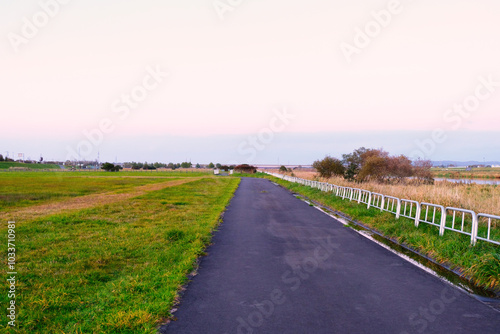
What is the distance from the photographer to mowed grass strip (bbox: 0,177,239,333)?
14.8 feet

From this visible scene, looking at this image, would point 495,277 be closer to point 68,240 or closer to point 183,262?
point 183,262

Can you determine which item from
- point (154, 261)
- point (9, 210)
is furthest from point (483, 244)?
point (9, 210)

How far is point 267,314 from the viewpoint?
4.65 m

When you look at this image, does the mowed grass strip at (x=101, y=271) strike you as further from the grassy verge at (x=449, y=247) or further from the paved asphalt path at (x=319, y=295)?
the grassy verge at (x=449, y=247)

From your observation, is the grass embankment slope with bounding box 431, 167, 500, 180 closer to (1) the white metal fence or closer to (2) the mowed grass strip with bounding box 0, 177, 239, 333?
(1) the white metal fence

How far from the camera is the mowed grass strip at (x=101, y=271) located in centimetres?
452

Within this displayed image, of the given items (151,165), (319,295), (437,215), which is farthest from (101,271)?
(151,165)

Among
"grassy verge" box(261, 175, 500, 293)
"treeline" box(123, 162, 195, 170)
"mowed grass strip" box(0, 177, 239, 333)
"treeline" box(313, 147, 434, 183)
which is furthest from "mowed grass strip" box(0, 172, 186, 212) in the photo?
"treeline" box(123, 162, 195, 170)

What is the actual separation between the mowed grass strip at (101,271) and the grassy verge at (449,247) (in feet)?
18.5

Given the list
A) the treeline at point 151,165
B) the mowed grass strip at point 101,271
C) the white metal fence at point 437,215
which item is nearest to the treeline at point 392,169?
the white metal fence at point 437,215

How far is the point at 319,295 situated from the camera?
17.7ft

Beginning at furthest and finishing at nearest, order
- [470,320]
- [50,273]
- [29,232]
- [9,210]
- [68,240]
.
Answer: [9,210], [29,232], [68,240], [50,273], [470,320]

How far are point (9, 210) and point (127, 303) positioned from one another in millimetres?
15211

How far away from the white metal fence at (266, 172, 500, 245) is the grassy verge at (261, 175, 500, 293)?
222 mm
